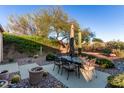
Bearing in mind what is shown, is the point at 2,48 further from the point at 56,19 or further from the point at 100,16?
the point at 100,16

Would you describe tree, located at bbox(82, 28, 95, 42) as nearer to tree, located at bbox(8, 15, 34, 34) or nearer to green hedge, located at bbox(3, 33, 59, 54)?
green hedge, located at bbox(3, 33, 59, 54)

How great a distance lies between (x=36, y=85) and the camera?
5.68 meters

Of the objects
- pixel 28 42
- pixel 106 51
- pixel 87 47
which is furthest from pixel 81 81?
pixel 28 42

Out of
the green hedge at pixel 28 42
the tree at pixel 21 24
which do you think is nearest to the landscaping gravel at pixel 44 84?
the green hedge at pixel 28 42

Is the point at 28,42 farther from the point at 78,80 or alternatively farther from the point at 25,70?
the point at 78,80

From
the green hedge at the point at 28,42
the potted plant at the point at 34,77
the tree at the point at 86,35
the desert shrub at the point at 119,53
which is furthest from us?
the green hedge at the point at 28,42

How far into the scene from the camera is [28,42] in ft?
34.4

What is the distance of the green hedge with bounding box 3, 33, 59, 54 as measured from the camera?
32.0ft

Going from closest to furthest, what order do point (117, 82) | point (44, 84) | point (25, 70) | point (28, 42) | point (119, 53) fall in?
point (117, 82) → point (44, 84) → point (25, 70) → point (119, 53) → point (28, 42)

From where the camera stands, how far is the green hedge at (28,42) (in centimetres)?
976

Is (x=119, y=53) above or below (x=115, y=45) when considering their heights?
below

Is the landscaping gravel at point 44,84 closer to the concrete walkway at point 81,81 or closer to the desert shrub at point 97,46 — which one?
the concrete walkway at point 81,81

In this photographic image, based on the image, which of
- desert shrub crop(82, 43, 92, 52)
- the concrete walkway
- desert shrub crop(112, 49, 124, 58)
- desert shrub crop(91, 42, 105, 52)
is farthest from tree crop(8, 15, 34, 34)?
desert shrub crop(112, 49, 124, 58)
